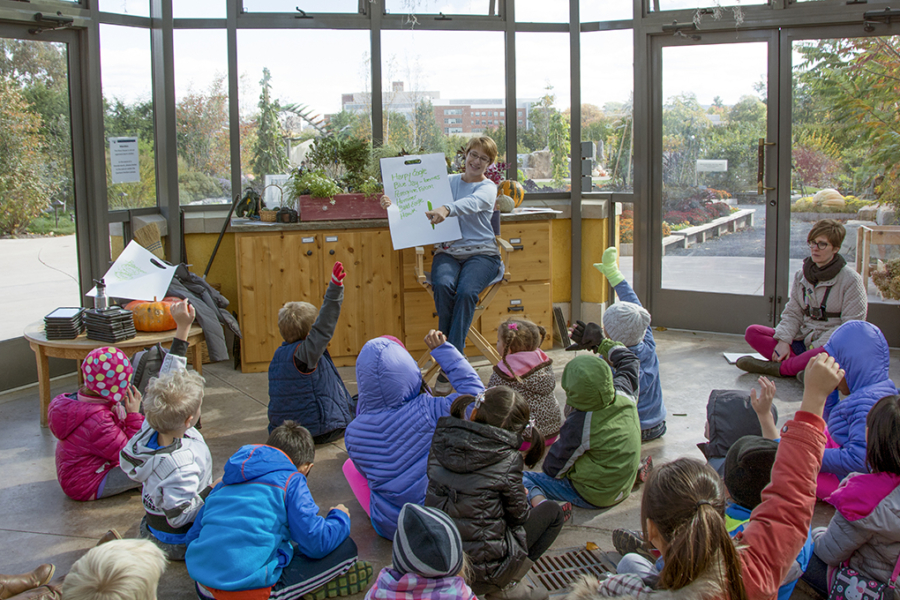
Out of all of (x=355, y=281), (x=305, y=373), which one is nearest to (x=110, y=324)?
(x=305, y=373)

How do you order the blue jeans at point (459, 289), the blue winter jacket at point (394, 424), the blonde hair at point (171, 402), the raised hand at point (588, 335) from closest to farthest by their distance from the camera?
the blonde hair at point (171, 402)
the blue winter jacket at point (394, 424)
the raised hand at point (588, 335)
the blue jeans at point (459, 289)

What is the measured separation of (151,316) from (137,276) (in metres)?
0.37

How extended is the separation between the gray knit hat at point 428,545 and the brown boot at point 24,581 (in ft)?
5.09

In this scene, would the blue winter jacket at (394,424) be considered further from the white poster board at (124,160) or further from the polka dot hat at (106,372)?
the white poster board at (124,160)

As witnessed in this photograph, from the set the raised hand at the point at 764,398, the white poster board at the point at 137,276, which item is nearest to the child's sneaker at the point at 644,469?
the raised hand at the point at 764,398

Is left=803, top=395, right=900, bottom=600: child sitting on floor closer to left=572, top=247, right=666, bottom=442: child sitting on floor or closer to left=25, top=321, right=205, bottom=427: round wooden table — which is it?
left=572, top=247, right=666, bottom=442: child sitting on floor

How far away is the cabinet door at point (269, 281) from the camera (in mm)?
5438

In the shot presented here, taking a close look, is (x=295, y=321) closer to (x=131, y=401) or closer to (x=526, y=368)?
(x=131, y=401)

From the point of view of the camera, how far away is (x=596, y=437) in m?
3.10

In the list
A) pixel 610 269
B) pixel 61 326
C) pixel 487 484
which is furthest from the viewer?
pixel 610 269

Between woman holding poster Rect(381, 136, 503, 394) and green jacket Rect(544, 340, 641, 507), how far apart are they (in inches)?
72.7

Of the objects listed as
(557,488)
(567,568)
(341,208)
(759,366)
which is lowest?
(567,568)

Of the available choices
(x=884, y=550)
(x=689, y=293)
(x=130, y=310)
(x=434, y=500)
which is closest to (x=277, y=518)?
(x=434, y=500)

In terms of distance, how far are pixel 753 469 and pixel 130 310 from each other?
3318 millimetres
